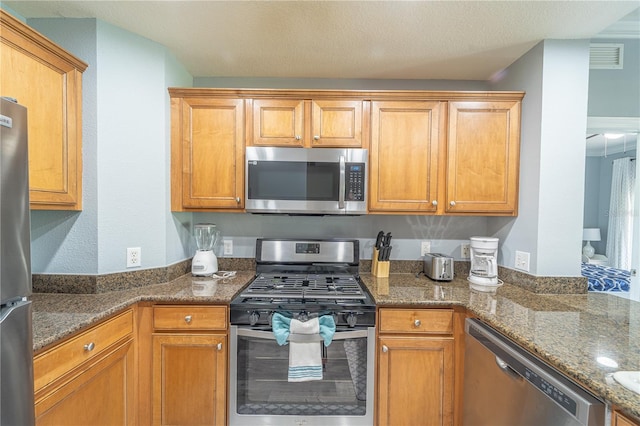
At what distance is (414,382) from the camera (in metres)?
1.61

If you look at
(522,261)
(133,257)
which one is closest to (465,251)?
(522,261)

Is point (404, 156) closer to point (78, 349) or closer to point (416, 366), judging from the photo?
point (416, 366)

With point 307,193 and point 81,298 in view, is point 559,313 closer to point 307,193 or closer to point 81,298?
point 307,193

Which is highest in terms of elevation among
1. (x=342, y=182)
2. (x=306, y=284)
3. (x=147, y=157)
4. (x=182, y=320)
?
(x=147, y=157)

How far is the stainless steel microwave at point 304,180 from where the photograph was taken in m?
1.93

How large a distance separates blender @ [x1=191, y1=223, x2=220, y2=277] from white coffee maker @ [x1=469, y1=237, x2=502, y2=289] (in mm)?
1884

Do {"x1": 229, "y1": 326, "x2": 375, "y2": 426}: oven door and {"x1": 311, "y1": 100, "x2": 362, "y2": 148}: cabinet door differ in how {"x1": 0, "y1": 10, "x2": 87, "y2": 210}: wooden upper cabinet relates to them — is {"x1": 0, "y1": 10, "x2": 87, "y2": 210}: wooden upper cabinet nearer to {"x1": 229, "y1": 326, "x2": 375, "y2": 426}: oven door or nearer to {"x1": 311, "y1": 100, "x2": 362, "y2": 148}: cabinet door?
{"x1": 229, "y1": 326, "x2": 375, "y2": 426}: oven door

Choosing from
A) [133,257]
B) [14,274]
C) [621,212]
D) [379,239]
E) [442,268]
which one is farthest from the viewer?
[621,212]

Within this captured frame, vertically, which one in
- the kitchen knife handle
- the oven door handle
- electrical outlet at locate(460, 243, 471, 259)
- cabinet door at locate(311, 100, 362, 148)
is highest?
cabinet door at locate(311, 100, 362, 148)

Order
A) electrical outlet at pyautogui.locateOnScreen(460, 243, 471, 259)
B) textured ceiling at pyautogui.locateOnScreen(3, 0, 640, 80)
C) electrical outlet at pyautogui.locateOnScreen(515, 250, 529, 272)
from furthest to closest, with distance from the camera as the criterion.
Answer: electrical outlet at pyautogui.locateOnScreen(460, 243, 471, 259) → electrical outlet at pyautogui.locateOnScreen(515, 250, 529, 272) → textured ceiling at pyautogui.locateOnScreen(3, 0, 640, 80)

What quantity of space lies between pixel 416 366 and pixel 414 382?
0.09m

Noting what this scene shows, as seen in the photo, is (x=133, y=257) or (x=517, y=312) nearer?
(x=517, y=312)

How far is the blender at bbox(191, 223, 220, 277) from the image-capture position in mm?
2020

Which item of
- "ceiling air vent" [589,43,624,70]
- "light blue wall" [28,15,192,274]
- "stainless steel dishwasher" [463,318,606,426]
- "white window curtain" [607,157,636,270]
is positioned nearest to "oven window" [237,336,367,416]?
"stainless steel dishwasher" [463,318,606,426]
